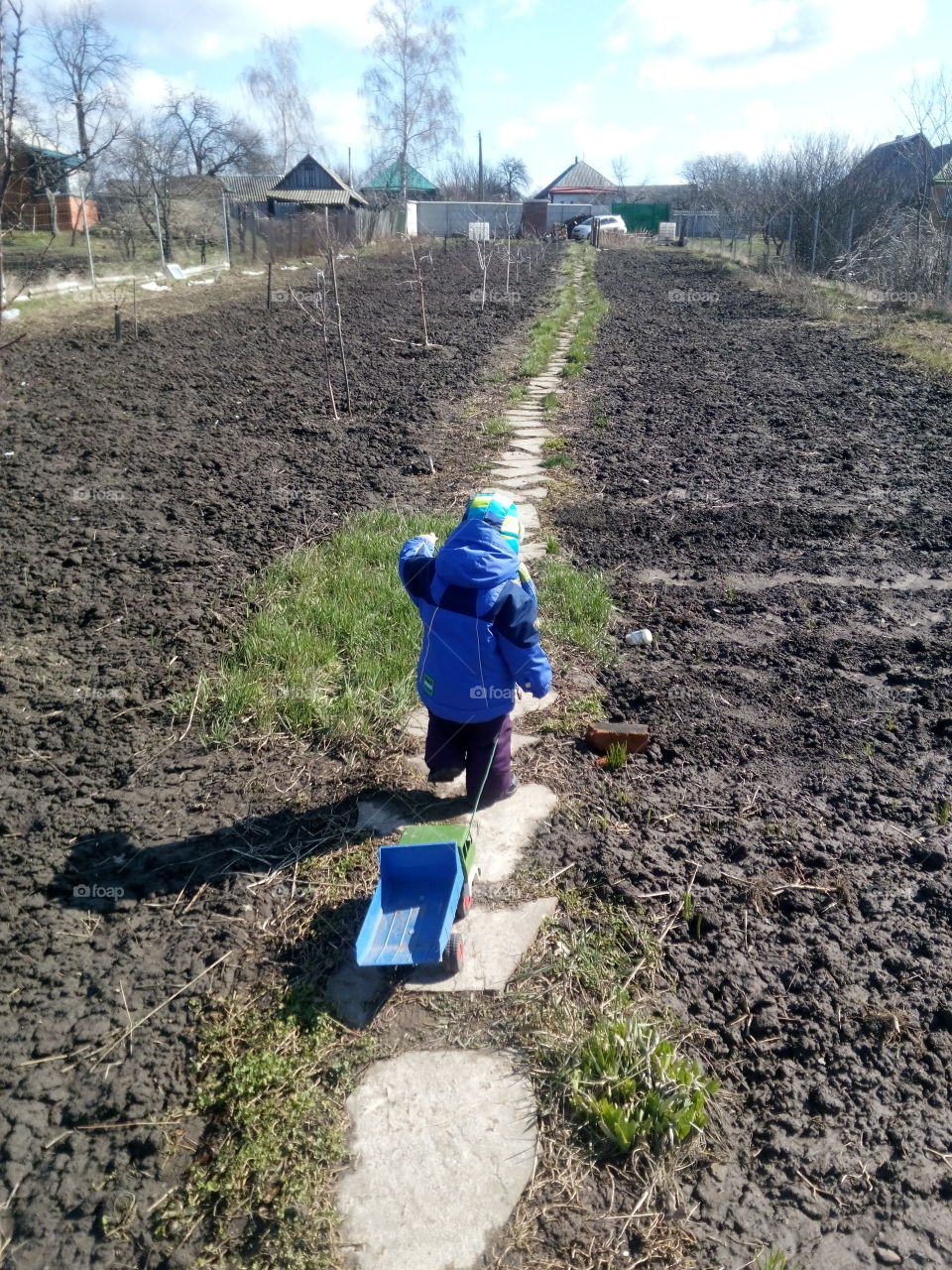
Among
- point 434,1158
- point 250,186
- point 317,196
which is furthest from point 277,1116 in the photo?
point 250,186

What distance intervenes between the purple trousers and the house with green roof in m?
53.8

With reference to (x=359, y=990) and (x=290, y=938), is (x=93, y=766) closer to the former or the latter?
(x=290, y=938)

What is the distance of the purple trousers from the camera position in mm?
3322

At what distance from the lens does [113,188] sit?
30188 mm

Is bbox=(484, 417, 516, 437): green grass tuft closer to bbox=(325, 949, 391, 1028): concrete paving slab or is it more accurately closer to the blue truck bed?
the blue truck bed

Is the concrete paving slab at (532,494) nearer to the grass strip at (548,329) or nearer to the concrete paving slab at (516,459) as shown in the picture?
the concrete paving slab at (516,459)

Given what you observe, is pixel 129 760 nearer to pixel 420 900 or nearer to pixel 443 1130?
pixel 420 900

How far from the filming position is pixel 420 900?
2.80 metres

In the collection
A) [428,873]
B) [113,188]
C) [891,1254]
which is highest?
[113,188]

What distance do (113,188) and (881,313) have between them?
944 inches

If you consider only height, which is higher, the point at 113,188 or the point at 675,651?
the point at 113,188

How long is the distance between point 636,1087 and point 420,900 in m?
0.83

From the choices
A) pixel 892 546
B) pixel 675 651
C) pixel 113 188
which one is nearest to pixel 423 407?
pixel 892 546

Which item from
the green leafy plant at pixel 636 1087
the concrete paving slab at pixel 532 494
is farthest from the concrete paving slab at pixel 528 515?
the green leafy plant at pixel 636 1087
